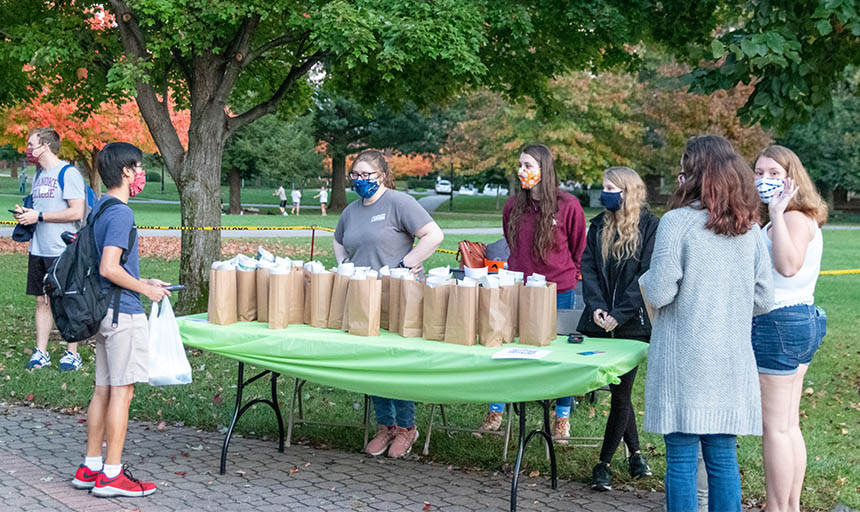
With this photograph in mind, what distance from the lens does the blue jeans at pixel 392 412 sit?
5961mm

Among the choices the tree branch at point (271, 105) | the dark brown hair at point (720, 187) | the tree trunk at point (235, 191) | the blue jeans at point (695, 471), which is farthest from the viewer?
the tree trunk at point (235, 191)

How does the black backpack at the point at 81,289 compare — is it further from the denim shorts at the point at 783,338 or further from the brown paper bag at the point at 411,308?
the denim shorts at the point at 783,338

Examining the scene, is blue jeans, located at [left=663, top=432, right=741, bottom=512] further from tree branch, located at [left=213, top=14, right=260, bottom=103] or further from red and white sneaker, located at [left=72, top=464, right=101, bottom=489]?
tree branch, located at [left=213, top=14, right=260, bottom=103]

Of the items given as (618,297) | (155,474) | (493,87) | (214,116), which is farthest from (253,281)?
(493,87)

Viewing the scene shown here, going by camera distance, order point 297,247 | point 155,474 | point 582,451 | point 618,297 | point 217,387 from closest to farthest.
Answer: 1. point 618,297
2. point 155,474
3. point 582,451
4. point 217,387
5. point 297,247

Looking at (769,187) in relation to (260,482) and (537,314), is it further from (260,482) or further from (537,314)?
(260,482)

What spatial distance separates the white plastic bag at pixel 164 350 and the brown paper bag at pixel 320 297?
2.48 ft

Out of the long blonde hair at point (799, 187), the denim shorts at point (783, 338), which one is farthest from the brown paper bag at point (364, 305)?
the long blonde hair at point (799, 187)

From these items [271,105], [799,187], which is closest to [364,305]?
[799,187]

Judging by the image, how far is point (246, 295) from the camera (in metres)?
5.28

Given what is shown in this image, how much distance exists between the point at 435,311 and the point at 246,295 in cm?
121

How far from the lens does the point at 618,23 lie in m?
9.66

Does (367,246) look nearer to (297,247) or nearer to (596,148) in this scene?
(297,247)

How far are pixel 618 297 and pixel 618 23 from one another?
17.6 feet
